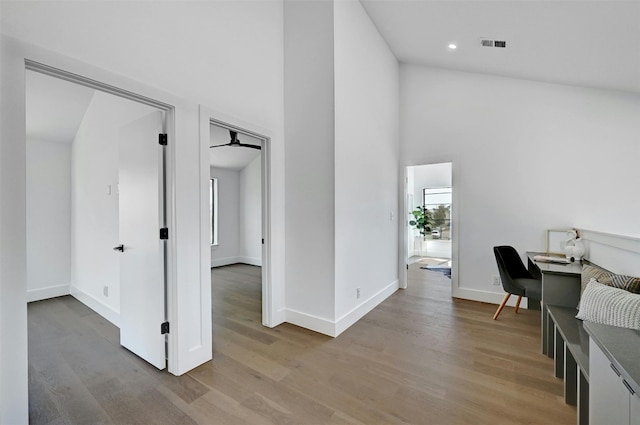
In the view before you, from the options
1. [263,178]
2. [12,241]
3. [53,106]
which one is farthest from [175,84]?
[53,106]

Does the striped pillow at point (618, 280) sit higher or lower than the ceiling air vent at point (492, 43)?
lower

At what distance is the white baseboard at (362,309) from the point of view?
9.53 ft

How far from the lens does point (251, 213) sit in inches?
260

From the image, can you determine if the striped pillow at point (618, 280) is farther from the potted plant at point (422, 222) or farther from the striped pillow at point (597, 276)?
the potted plant at point (422, 222)

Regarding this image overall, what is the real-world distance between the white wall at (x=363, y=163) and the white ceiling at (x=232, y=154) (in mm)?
2419

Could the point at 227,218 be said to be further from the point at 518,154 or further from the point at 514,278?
the point at 518,154

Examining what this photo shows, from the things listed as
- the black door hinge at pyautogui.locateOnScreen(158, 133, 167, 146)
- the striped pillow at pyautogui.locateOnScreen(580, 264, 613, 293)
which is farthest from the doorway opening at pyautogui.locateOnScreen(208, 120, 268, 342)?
the striped pillow at pyautogui.locateOnScreen(580, 264, 613, 293)

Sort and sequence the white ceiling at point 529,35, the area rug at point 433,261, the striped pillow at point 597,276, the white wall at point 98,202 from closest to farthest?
the striped pillow at point 597,276, the white ceiling at point 529,35, the white wall at point 98,202, the area rug at point 433,261

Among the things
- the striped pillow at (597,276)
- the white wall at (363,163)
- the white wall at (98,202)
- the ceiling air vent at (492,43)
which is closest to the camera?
the striped pillow at (597,276)

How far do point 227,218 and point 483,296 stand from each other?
5.46 meters

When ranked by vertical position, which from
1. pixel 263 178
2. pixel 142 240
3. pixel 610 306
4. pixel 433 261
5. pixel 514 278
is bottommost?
pixel 433 261

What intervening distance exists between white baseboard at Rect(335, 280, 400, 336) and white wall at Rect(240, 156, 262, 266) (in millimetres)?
3311

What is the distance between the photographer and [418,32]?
10.9 ft

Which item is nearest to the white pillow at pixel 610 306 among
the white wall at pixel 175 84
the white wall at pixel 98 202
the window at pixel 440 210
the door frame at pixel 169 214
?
the white wall at pixel 175 84
